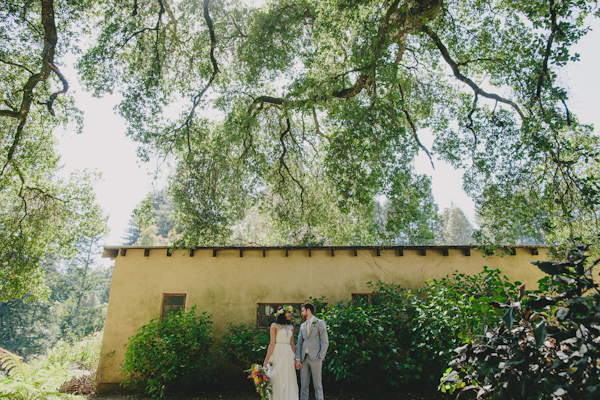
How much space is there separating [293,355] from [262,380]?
719 mm

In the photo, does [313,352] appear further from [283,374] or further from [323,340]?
[283,374]

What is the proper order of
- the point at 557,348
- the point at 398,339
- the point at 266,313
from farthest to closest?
the point at 266,313, the point at 398,339, the point at 557,348

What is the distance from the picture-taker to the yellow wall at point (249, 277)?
9859 mm

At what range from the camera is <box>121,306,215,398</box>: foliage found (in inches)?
328

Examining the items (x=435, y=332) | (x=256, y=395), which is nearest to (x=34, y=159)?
(x=256, y=395)

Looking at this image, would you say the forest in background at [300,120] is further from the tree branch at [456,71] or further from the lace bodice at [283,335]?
the lace bodice at [283,335]

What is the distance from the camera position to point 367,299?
9.67m

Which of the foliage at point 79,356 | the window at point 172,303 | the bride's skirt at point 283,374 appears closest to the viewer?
the bride's skirt at point 283,374

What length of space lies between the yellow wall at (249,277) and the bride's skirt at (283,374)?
12.4ft

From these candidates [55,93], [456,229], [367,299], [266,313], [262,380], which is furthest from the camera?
[456,229]

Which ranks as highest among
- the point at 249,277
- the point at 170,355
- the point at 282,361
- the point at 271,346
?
the point at 249,277

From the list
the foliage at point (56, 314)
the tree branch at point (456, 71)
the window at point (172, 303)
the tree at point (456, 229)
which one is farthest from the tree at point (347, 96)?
the tree at point (456, 229)

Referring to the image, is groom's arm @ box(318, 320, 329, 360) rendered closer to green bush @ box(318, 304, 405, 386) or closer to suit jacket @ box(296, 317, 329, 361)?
suit jacket @ box(296, 317, 329, 361)

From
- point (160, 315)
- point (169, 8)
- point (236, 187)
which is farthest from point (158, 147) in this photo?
point (160, 315)
